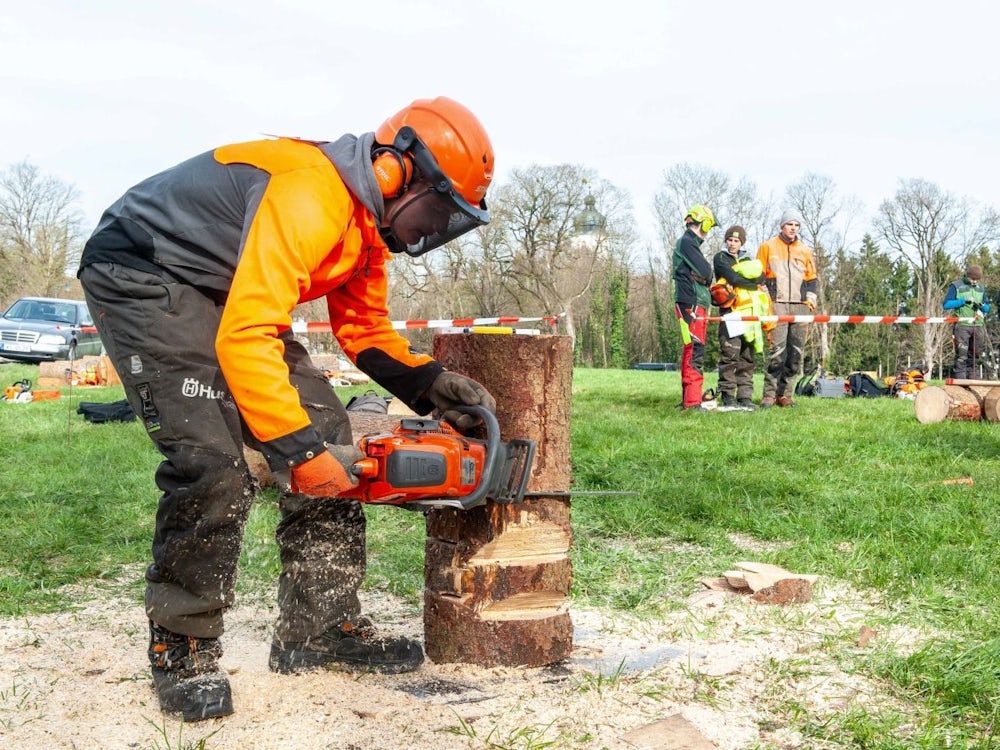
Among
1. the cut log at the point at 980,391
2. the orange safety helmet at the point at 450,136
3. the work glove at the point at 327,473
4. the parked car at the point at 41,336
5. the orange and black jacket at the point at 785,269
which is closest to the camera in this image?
the work glove at the point at 327,473

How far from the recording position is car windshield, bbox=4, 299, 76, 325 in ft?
58.3

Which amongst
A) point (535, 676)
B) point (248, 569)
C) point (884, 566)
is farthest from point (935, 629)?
point (248, 569)

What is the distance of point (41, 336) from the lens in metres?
17.1

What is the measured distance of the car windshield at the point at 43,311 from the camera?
17.8 metres

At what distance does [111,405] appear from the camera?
8914 mm

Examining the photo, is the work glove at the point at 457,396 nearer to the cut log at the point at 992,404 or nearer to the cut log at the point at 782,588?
the cut log at the point at 782,588

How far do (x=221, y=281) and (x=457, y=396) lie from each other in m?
0.83

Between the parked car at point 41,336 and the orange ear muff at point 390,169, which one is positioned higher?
the orange ear muff at point 390,169

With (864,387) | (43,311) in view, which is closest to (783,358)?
(864,387)

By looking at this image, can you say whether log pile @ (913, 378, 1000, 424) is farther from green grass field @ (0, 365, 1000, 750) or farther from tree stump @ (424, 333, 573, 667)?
tree stump @ (424, 333, 573, 667)

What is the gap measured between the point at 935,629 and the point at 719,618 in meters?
0.73

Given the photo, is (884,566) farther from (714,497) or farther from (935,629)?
(714,497)

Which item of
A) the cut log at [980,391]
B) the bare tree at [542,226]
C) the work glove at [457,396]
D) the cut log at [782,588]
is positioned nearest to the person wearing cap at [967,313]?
the cut log at [980,391]

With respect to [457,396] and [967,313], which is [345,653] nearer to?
[457,396]
